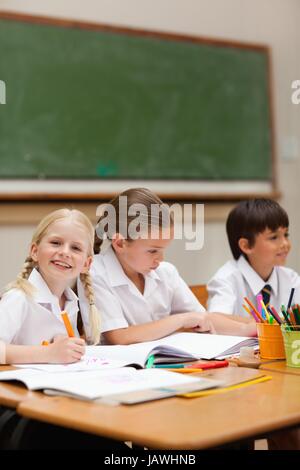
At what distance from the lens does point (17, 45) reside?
13.1 feet

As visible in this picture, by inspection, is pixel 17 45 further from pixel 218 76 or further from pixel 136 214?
pixel 136 214

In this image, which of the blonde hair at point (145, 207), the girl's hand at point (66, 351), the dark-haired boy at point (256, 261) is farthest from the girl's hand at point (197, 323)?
the girl's hand at point (66, 351)

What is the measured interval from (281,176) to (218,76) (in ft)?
2.69

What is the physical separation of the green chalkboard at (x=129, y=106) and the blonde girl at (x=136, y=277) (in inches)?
70.2

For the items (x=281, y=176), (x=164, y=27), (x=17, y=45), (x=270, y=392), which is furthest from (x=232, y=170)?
(x=270, y=392)

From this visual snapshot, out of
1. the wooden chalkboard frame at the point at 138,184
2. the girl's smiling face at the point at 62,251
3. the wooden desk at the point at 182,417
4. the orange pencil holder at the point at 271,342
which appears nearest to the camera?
the wooden desk at the point at 182,417

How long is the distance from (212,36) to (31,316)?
3.38m

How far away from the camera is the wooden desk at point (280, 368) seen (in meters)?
1.65

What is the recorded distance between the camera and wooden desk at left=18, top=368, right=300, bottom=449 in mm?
1077

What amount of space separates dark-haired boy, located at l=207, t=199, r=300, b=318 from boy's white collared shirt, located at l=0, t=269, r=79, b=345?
0.78 meters

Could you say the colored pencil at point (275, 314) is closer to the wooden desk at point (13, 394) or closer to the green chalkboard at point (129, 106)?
the wooden desk at point (13, 394)

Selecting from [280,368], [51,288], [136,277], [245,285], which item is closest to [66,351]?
[51,288]

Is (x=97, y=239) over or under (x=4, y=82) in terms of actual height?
under

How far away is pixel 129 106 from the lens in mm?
4461
